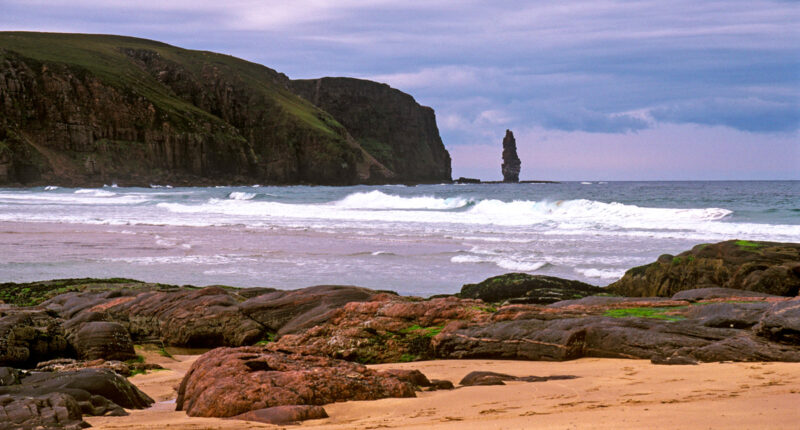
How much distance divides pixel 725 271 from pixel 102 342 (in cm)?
1046

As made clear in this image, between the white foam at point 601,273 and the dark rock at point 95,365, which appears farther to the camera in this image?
the white foam at point 601,273

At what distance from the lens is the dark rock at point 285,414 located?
5.28 metres

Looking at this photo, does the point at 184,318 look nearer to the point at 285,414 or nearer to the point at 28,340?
the point at 28,340

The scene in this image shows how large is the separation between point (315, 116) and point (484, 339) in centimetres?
15991

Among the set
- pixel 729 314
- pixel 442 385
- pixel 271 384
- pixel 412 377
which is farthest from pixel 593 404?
pixel 729 314

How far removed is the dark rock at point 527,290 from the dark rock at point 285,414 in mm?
7443

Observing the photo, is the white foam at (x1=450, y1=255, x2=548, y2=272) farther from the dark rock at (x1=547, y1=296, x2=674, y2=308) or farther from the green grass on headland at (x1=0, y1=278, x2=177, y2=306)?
the green grass on headland at (x1=0, y1=278, x2=177, y2=306)

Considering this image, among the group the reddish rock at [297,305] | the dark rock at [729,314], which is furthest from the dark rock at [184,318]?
the dark rock at [729,314]

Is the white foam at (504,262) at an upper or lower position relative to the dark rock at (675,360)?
lower

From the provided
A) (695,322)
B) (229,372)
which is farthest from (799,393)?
(229,372)

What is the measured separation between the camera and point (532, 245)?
78.9ft

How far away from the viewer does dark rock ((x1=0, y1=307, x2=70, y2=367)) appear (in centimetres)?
827

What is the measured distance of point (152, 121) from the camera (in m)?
128

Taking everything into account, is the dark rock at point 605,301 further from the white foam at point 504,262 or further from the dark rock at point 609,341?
the white foam at point 504,262
